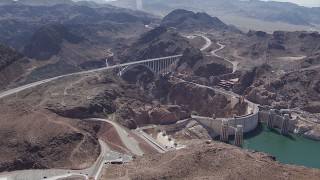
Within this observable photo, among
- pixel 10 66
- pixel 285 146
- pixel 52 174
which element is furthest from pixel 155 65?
pixel 52 174

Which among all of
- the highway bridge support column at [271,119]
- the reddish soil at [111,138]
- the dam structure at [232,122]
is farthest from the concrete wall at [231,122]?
the reddish soil at [111,138]

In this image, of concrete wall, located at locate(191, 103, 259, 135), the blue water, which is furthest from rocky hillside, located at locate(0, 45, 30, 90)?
the blue water

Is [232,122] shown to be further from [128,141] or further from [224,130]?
[128,141]

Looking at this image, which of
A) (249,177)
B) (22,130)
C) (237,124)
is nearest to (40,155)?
(22,130)

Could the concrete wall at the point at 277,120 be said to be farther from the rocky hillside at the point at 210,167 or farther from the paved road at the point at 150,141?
the rocky hillside at the point at 210,167

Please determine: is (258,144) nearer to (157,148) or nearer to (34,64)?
(157,148)
